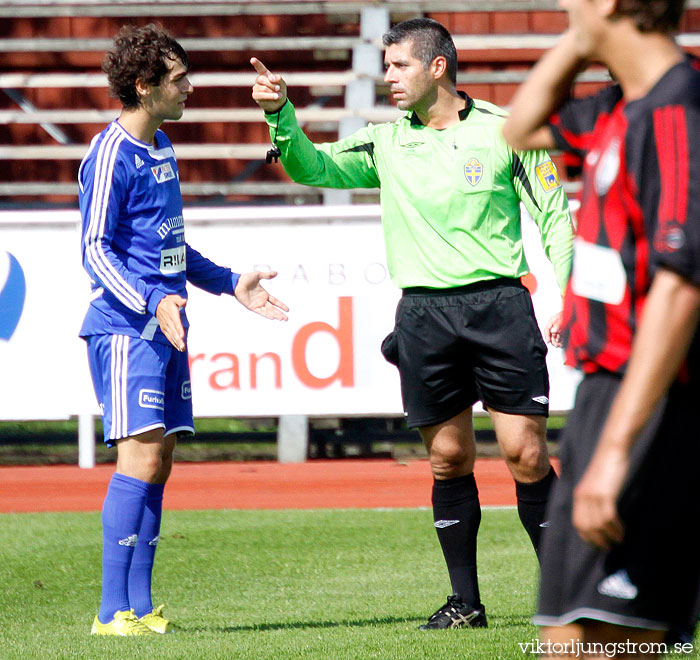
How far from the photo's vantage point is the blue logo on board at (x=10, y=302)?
1093 cm

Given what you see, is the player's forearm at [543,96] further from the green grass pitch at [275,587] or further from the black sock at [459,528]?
the black sock at [459,528]

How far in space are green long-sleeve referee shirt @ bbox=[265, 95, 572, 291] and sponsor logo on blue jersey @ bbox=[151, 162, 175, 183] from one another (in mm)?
478

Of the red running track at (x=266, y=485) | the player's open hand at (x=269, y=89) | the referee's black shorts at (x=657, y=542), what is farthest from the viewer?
the red running track at (x=266, y=485)

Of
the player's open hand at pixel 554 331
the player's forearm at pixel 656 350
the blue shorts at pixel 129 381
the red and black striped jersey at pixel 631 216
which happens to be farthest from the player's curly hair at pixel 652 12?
the blue shorts at pixel 129 381

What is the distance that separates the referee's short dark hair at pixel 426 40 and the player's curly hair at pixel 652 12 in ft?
8.88

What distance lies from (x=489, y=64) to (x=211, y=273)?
13239 mm

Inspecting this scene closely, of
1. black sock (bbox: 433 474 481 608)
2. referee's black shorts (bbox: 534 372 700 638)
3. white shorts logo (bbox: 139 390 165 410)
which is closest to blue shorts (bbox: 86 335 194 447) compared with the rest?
white shorts logo (bbox: 139 390 165 410)

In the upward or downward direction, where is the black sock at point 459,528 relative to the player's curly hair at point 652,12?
downward

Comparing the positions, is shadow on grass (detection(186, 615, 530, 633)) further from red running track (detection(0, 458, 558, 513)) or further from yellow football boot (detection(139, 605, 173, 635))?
red running track (detection(0, 458, 558, 513))

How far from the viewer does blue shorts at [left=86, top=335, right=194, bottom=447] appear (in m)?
4.57

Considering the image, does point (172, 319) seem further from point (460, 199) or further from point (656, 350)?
point (656, 350)

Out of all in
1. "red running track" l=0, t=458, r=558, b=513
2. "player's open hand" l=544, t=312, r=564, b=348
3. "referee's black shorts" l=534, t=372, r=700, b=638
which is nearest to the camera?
"referee's black shorts" l=534, t=372, r=700, b=638

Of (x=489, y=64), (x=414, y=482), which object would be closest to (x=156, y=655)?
(x=414, y=482)

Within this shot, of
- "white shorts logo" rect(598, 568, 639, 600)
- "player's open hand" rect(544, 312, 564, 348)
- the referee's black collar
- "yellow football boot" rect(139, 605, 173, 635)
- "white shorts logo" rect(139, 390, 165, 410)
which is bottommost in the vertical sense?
"yellow football boot" rect(139, 605, 173, 635)
